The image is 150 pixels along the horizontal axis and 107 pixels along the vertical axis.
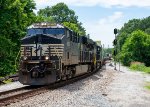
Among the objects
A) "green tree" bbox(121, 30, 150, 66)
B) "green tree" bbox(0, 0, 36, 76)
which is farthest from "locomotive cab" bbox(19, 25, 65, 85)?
"green tree" bbox(121, 30, 150, 66)

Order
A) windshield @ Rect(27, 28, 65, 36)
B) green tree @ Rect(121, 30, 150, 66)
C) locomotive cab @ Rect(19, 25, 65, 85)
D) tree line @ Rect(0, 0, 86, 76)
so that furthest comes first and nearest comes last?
green tree @ Rect(121, 30, 150, 66), tree line @ Rect(0, 0, 86, 76), windshield @ Rect(27, 28, 65, 36), locomotive cab @ Rect(19, 25, 65, 85)

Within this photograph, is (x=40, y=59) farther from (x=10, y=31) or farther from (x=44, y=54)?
(x=10, y=31)

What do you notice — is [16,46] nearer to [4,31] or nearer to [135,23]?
[4,31]

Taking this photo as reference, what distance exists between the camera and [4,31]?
42125 mm

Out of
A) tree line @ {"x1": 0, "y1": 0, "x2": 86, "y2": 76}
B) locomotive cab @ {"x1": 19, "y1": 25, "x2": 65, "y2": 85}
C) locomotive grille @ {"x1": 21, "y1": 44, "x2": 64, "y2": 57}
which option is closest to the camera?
locomotive cab @ {"x1": 19, "y1": 25, "x2": 65, "y2": 85}

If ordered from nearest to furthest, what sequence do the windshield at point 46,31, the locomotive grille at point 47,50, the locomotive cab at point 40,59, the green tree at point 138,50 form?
the locomotive cab at point 40,59 < the locomotive grille at point 47,50 < the windshield at point 46,31 < the green tree at point 138,50

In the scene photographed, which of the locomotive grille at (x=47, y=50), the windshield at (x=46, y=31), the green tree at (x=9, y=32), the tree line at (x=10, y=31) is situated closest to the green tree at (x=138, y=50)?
the tree line at (x=10, y=31)

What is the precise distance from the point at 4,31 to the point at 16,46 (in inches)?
119

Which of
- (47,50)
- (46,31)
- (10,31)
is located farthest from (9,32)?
(47,50)

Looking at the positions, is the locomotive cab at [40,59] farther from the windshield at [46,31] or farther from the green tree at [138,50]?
the green tree at [138,50]

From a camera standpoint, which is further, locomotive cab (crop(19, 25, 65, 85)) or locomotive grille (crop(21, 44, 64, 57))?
locomotive grille (crop(21, 44, 64, 57))

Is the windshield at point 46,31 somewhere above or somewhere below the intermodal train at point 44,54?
above

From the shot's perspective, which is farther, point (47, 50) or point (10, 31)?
point (10, 31)

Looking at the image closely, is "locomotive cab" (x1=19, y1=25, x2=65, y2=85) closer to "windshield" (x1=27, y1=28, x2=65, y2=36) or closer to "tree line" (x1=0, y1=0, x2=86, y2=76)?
"windshield" (x1=27, y1=28, x2=65, y2=36)
